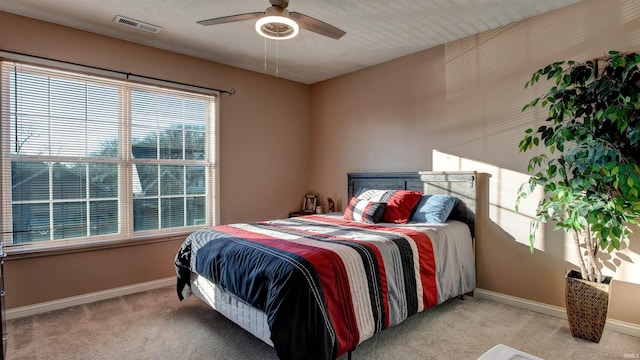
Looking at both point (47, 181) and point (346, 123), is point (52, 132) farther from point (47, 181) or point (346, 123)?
point (346, 123)

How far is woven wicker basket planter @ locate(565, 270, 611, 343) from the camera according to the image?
2389 mm

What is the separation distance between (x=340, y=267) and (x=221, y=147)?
2.66 metres

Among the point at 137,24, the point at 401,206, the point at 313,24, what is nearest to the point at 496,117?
the point at 401,206

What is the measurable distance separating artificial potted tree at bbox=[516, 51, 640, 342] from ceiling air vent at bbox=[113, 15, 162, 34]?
3317 millimetres

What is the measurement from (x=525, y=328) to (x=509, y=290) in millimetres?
560

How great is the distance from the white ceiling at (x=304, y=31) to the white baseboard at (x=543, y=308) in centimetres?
253

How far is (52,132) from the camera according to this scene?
10.3 ft

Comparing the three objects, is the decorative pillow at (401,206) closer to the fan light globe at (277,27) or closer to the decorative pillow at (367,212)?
the decorative pillow at (367,212)

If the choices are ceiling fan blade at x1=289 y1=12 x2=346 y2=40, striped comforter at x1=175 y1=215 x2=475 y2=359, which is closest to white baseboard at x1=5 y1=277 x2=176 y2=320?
striped comforter at x1=175 y1=215 x2=475 y2=359

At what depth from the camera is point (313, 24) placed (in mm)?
2381

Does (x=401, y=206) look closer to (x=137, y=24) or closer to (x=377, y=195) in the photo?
(x=377, y=195)

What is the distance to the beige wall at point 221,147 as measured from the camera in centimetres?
303

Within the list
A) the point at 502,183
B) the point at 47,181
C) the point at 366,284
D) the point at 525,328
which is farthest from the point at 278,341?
the point at 47,181

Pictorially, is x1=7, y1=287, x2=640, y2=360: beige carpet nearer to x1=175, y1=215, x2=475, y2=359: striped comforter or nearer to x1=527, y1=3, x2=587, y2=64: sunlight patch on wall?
x1=175, y1=215, x2=475, y2=359: striped comforter
